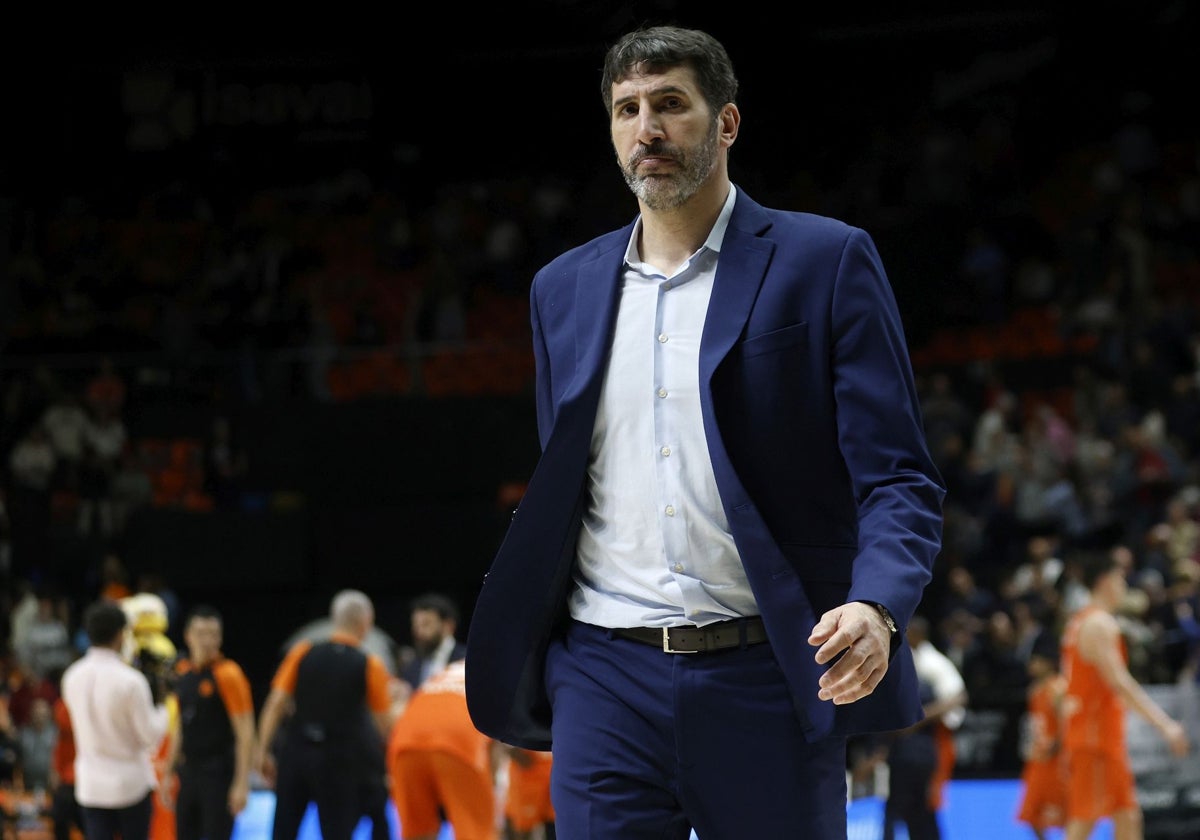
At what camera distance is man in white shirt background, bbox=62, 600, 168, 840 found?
8430mm

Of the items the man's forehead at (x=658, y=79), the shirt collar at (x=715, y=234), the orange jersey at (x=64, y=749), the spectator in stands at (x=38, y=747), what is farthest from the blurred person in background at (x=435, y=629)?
the man's forehead at (x=658, y=79)

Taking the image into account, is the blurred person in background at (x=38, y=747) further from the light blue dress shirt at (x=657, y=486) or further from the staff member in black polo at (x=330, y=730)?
the light blue dress shirt at (x=657, y=486)

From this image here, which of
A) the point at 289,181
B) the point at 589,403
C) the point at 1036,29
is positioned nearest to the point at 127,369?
the point at 289,181

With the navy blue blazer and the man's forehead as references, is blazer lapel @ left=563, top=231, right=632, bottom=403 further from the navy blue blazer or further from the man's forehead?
the man's forehead

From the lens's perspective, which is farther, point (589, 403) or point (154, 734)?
point (154, 734)

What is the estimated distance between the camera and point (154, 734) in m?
8.47

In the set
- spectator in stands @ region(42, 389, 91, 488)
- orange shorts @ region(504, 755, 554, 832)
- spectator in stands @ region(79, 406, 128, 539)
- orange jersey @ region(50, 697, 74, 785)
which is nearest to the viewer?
orange jersey @ region(50, 697, 74, 785)

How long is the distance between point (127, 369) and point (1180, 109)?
42.5 feet

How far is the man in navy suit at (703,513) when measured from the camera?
2.62 metres

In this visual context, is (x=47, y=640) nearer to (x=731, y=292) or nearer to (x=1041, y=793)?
(x=1041, y=793)

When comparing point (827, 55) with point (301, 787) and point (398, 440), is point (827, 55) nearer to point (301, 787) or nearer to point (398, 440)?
point (398, 440)

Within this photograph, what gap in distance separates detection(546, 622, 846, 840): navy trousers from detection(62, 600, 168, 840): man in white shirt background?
6207 mm

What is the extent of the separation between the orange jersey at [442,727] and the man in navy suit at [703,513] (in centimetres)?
556

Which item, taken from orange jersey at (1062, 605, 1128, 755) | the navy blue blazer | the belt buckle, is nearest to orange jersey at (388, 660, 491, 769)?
orange jersey at (1062, 605, 1128, 755)
